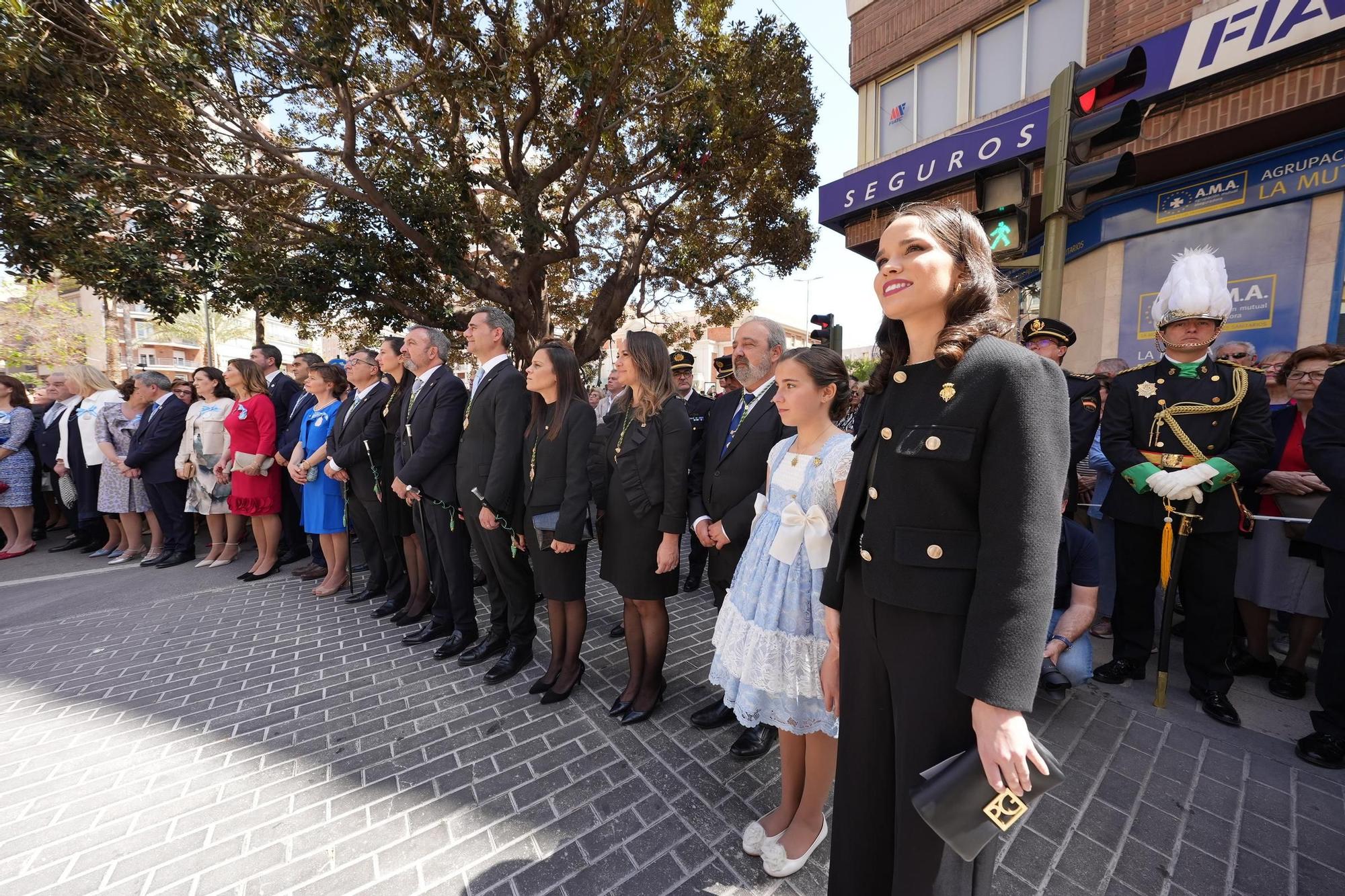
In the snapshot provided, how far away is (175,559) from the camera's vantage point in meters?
6.63

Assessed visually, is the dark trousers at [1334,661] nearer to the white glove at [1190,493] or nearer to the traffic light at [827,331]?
the white glove at [1190,493]

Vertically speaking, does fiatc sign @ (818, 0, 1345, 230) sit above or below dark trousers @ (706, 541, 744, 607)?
above

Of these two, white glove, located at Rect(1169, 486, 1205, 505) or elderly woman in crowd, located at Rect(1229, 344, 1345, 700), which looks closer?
white glove, located at Rect(1169, 486, 1205, 505)

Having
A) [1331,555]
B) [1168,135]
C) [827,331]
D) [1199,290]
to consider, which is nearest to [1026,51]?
[1168,135]

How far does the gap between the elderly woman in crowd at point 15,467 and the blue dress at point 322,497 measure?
485 cm

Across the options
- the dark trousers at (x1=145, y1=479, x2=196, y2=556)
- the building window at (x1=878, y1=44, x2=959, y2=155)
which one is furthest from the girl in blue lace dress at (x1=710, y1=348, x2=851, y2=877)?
the building window at (x1=878, y1=44, x2=959, y2=155)

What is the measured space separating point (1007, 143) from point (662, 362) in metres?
9.25

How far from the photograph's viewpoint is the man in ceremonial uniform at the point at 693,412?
5.32 meters

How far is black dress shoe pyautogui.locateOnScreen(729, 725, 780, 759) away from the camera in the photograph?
290 cm

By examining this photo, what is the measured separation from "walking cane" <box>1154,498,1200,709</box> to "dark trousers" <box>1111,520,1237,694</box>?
12cm

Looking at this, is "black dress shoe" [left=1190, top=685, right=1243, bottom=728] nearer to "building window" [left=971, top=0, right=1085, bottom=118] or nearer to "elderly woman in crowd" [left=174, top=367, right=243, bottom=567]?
"elderly woman in crowd" [left=174, top=367, right=243, bottom=567]

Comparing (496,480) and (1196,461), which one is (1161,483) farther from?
(496,480)

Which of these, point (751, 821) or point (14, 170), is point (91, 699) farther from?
point (14, 170)

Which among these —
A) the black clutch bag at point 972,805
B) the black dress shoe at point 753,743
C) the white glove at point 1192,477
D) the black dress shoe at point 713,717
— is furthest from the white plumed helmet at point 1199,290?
the black dress shoe at point 713,717
